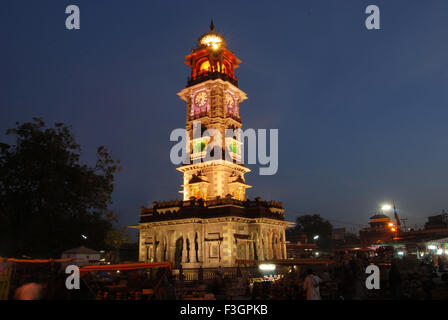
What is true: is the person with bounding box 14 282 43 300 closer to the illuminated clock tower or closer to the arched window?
the illuminated clock tower

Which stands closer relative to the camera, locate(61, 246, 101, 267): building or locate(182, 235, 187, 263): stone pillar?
locate(61, 246, 101, 267): building

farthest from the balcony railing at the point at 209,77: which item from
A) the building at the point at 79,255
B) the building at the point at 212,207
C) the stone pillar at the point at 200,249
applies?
the building at the point at 79,255

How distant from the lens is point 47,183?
69.8 ft

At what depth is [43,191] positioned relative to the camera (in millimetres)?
21453

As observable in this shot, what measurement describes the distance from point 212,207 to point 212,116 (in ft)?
42.6

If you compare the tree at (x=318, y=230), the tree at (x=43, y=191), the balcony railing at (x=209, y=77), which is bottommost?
the tree at (x=318, y=230)

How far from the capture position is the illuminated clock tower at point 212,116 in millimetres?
39750

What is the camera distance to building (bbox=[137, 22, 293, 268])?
3441cm

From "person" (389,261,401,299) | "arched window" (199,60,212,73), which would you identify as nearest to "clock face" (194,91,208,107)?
"arched window" (199,60,212,73)

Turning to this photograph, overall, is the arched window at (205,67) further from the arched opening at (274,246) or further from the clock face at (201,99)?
the arched opening at (274,246)

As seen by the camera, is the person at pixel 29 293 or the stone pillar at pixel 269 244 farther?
the stone pillar at pixel 269 244
